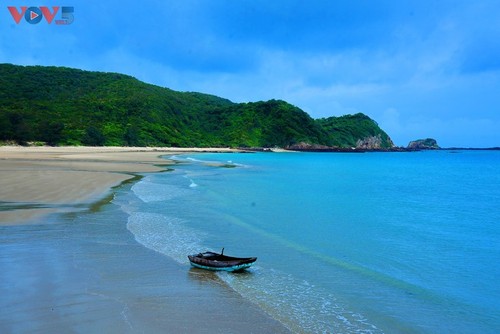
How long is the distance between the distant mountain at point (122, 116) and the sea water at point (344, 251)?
6599 centimetres

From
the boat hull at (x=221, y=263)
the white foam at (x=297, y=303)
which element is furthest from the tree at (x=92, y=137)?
the white foam at (x=297, y=303)

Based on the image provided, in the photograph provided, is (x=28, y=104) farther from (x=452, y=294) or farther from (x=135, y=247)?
(x=452, y=294)

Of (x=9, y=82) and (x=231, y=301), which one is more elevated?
(x=9, y=82)

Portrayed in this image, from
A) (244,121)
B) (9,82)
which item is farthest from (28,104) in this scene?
(244,121)

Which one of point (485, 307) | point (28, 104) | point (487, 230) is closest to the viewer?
point (485, 307)

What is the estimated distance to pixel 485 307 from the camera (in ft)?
29.3

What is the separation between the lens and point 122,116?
121688 mm

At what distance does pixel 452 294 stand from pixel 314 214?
457 inches

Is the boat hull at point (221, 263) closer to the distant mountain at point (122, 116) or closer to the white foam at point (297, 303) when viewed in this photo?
the white foam at point (297, 303)

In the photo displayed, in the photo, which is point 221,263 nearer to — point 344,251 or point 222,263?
point 222,263

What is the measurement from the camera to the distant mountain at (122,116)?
9079 cm

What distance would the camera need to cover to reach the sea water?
8.12 m

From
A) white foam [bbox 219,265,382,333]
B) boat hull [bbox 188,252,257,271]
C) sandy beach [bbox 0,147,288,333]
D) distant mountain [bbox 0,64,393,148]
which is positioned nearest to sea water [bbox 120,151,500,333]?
white foam [bbox 219,265,382,333]

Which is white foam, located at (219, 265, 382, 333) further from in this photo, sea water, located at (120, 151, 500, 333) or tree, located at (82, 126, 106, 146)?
tree, located at (82, 126, 106, 146)
